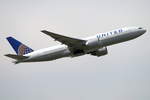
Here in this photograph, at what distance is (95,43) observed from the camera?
7106 cm

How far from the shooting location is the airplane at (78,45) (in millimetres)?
70875

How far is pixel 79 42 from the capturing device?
72.8 meters

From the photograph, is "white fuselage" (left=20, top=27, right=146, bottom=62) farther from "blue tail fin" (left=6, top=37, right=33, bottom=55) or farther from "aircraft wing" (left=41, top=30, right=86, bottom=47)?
"blue tail fin" (left=6, top=37, right=33, bottom=55)

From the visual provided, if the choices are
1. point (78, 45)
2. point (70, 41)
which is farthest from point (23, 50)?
point (78, 45)

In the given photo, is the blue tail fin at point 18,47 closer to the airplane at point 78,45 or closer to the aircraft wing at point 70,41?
the airplane at point 78,45

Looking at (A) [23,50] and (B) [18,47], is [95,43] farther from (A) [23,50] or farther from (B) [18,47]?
(B) [18,47]

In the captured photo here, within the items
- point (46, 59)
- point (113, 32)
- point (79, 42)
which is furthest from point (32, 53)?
point (113, 32)

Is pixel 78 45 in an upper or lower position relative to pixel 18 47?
upper

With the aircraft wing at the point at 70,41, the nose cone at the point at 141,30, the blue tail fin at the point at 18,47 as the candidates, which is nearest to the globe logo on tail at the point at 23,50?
the blue tail fin at the point at 18,47

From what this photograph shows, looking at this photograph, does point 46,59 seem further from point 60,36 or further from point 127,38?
point 127,38

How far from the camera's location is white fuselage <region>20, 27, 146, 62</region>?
70.8 m

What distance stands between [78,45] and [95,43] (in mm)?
3025

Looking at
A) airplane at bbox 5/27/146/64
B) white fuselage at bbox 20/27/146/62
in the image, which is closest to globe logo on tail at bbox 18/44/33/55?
airplane at bbox 5/27/146/64

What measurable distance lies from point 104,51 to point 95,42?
7137 mm
